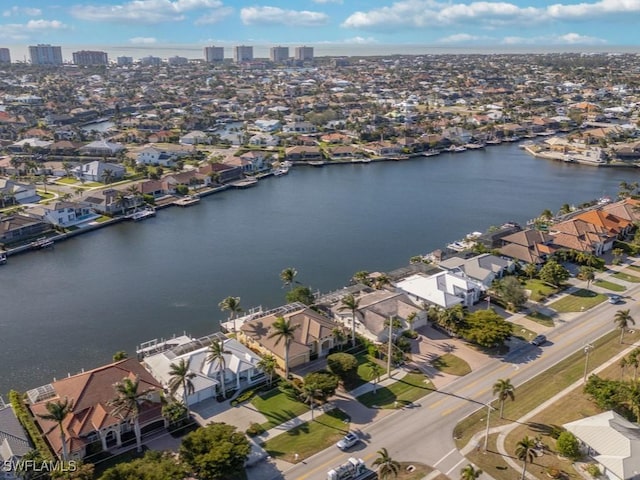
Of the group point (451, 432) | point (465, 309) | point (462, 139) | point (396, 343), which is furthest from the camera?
point (462, 139)

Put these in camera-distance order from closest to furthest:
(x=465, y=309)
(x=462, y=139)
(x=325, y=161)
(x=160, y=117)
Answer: (x=465, y=309) → (x=325, y=161) → (x=462, y=139) → (x=160, y=117)

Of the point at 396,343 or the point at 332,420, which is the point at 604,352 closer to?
the point at 396,343

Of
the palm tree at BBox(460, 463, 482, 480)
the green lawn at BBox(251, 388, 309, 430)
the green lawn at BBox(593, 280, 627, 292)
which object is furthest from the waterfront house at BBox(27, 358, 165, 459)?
the green lawn at BBox(593, 280, 627, 292)

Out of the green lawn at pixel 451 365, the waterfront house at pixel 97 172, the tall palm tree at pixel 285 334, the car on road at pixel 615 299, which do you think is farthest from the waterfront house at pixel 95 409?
the waterfront house at pixel 97 172

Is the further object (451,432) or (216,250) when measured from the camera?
(216,250)

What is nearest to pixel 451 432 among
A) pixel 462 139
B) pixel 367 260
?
pixel 367 260

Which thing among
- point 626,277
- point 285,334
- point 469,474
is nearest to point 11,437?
point 285,334

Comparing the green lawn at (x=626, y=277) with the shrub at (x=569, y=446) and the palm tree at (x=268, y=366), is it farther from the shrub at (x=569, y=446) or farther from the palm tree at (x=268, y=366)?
the palm tree at (x=268, y=366)
